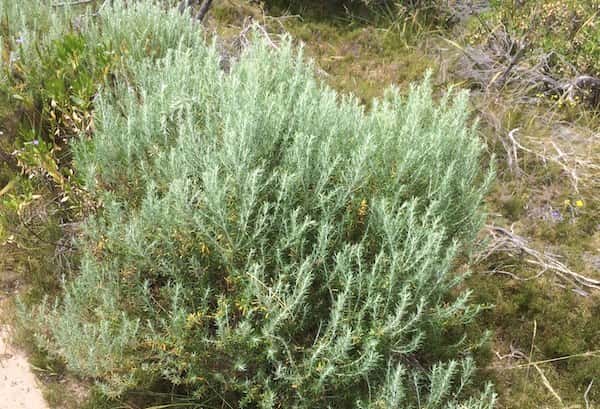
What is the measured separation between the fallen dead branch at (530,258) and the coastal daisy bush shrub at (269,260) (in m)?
1.03

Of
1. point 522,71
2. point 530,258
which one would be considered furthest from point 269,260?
point 522,71

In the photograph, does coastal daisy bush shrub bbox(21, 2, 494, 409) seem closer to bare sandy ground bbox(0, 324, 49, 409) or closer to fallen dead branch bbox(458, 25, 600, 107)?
bare sandy ground bbox(0, 324, 49, 409)

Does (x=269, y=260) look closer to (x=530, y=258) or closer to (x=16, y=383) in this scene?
(x=16, y=383)

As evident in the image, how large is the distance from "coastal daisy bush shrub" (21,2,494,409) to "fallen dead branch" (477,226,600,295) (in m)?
1.03

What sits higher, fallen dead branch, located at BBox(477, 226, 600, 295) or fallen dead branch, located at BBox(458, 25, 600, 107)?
fallen dead branch, located at BBox(458, 25, 600, 107)

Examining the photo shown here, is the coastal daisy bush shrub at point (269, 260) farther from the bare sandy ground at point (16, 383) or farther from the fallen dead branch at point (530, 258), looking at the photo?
the fallen dead branch at point (530, 258)

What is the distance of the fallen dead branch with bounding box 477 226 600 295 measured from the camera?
4.11 metres

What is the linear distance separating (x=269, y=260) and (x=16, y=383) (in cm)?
163

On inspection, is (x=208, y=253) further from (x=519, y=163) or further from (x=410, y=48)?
(x=410, y=48)

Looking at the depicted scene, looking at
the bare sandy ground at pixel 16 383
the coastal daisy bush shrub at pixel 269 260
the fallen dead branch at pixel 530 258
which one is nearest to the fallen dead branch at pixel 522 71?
the fallen dead branch at pixel 530 258

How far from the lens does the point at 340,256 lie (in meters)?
2.62

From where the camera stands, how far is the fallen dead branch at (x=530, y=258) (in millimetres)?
4109

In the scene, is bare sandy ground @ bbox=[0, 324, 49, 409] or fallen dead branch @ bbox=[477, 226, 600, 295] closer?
bare sandy ground @ bbox=[0, 324, 49, 409]

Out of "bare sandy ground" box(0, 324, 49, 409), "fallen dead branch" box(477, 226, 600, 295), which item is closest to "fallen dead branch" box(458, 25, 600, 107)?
"fallen dead branch" box(477, 226, 600, 295)
